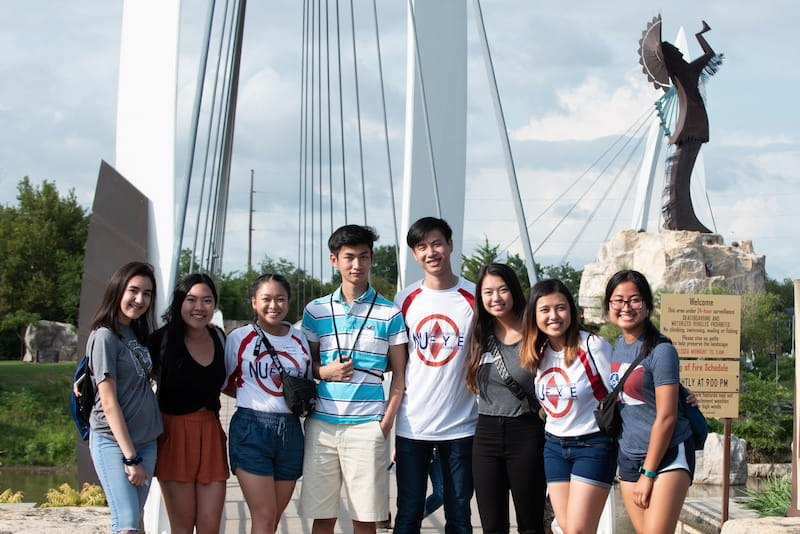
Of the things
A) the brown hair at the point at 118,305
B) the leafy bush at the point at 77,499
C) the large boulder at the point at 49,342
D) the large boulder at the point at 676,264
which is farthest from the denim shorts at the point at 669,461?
the large boulder at the point at 49,342

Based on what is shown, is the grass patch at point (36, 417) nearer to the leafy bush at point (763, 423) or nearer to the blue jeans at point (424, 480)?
the leafy bush at point (763, 423)

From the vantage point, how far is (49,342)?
79.8ft

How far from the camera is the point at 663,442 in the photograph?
260 centimetres

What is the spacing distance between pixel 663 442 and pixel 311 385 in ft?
4.00

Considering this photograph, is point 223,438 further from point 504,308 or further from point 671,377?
point 671,377

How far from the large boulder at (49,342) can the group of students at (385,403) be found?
22.9 metres

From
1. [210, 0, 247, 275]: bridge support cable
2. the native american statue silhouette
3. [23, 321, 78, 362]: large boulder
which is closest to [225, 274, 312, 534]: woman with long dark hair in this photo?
[210, 0, 247, 275]: bridge support cable

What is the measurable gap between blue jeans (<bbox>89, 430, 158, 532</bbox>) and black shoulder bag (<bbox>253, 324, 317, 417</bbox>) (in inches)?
23.2

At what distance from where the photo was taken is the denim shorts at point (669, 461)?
104 inches

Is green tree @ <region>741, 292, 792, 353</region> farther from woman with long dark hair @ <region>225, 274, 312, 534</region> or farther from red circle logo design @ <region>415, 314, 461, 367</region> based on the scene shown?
woman with long dark hair @ <region>225, 274, 312, 534</region>

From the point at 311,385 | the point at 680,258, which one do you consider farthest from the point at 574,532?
the point at 680,258

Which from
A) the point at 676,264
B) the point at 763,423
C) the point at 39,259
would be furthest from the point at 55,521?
the point at 39,259

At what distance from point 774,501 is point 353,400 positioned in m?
3.76

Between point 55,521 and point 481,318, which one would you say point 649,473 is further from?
point 55,521
